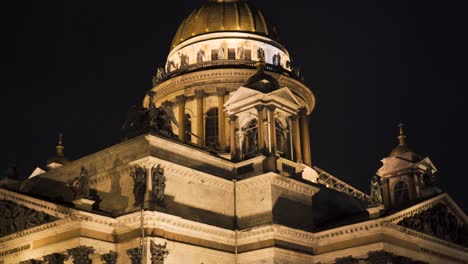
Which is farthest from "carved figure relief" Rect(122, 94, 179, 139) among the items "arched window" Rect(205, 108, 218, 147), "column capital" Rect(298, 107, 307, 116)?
"column capital" Rect(298, 107, 307, 116)

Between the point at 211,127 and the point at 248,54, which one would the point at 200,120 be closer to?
the point at 211,127

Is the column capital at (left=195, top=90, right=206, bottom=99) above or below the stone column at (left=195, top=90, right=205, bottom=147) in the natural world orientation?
above

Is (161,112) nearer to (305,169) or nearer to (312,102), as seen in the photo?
(305,169)

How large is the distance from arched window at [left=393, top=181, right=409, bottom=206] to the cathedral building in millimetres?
96

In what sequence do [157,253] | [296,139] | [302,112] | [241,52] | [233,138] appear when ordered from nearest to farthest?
[157,253] → [233,138] → [296,139] → [302,112] → [241,52]

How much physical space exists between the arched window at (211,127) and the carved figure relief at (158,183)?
13657 mm

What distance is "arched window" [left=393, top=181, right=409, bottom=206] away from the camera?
1897 inches

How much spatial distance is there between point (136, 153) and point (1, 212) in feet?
25.2

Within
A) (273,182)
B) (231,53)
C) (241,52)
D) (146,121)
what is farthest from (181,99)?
(273,182)

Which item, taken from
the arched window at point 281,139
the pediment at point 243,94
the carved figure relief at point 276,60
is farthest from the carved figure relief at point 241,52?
the arched window at point 281,139

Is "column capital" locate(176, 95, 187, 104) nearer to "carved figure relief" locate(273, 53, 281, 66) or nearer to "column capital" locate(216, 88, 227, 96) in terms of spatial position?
"column capital" locate(216, 88, 227, 96)

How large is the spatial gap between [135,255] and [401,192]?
22.3 metres

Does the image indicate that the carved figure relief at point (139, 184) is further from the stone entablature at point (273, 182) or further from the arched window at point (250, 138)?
the arched window at point (250, 138)

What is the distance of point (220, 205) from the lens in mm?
37781
